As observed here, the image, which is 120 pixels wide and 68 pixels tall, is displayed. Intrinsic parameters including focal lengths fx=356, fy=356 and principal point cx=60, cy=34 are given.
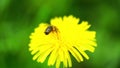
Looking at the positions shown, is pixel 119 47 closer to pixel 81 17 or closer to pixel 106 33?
pixel 106 33

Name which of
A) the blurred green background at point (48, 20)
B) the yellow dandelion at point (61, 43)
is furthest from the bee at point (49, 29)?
the blurred green background at point (48, 20)

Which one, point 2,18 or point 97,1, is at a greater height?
point 97,1

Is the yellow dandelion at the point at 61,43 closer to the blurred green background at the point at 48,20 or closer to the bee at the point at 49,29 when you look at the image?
the bee at the point at 49,29

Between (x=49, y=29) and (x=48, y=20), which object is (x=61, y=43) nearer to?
(x=49, y=29)

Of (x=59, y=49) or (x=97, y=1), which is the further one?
(x=97, y=1)

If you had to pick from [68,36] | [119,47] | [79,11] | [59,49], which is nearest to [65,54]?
[59,49]

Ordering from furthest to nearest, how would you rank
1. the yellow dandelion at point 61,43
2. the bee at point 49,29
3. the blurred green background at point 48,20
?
1. the blurred green background at point 48,20
2. the bee at point 49,29
3. the yellow dandelion at point 61,43

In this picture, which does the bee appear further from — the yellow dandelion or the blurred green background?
the blurred green background

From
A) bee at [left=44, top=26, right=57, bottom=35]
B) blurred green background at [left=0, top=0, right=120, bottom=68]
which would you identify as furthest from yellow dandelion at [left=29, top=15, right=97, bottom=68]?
blurred green background at [left=0, top=0, right=120, bottom=68]

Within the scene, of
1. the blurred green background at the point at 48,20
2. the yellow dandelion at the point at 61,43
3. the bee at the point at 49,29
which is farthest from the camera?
the blurred green background at the point at 48,20
